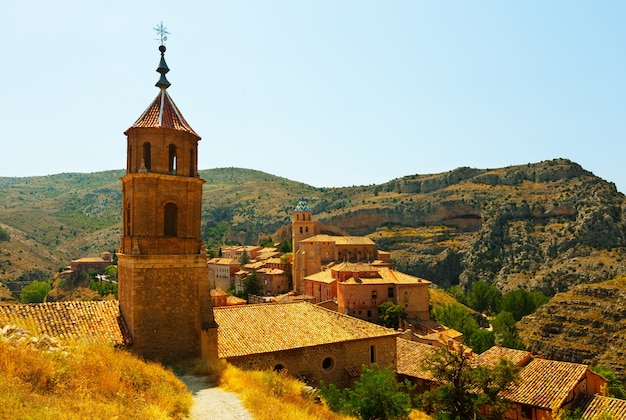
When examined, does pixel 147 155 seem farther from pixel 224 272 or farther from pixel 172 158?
pixel 224 272

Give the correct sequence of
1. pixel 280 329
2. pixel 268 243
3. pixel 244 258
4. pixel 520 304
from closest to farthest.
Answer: pixel 280 329 < pixel 520 304 < pixel 244 258 < pixel 268 243

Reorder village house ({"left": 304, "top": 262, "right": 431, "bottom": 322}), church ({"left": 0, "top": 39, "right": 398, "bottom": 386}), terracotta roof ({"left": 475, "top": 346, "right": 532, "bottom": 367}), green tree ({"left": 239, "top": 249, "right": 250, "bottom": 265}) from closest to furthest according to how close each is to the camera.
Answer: church ({"left": 0, "top": 39, "right": 398, "bottom": 386})
terracotta roof ({"left": 475, "top": 346, "right": 532, "bottom": 367})
village house ({"left": 304, "top": 262, "right": 431, "bottom": 322})
green tree ({"left": 239, "top": 249, "right": 250, "bottom": 265})

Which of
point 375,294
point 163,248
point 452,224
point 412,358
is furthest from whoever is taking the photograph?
point 452,224

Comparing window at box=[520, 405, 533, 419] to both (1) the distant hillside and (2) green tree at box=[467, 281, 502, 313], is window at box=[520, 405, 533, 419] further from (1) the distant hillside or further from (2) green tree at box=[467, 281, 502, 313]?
(1) the distant hillside

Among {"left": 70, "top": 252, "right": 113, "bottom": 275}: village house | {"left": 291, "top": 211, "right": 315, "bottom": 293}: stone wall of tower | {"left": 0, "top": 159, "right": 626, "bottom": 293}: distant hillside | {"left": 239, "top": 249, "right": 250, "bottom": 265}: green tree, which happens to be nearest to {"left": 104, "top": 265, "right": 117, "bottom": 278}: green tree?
{"left": 70, "top": 252, "right": 113, "bottom": 275}: village house

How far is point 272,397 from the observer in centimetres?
1117

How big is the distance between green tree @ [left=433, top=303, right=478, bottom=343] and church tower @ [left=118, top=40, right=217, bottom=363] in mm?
37965

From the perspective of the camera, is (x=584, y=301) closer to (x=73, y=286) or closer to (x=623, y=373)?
(x=623, y=373)

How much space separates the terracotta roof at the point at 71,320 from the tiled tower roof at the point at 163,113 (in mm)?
6403

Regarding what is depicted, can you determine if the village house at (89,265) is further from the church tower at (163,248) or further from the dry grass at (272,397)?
the dry grass at (272,397)

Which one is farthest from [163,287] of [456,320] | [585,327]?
[585,327]

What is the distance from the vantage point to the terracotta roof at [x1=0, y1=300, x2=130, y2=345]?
1312 cm

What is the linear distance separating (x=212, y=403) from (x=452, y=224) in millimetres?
103447

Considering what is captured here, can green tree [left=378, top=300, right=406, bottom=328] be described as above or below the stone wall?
below
